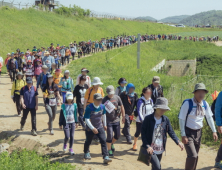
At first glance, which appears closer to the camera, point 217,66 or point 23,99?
point 23,99

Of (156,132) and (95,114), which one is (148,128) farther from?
(95,114)

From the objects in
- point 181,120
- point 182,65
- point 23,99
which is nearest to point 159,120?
point 181,120

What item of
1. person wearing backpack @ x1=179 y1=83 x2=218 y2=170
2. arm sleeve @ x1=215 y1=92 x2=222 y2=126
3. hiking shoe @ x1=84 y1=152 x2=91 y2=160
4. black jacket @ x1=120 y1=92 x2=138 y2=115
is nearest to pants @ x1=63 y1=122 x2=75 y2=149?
hiking shoe @ x1=84 y1=152 x2=91 y2=160

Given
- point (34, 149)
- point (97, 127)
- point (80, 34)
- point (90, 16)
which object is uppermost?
point (90, 16)

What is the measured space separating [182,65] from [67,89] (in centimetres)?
3111

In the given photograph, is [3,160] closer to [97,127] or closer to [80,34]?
[97,127]

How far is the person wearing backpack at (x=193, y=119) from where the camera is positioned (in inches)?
209

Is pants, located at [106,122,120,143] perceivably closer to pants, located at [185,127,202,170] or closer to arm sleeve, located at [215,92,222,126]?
pants, located at [185,127,202,170]

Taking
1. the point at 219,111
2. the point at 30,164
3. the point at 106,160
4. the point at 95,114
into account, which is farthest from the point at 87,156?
the point at 219,111

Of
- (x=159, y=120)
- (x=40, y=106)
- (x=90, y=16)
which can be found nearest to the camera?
(x=159, y=120)

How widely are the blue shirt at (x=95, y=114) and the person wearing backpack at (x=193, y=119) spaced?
1.85 meters

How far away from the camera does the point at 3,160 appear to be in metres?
6.62

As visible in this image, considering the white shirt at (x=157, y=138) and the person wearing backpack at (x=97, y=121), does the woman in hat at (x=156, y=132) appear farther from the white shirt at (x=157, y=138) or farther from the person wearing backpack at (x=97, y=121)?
the person wearing backpack at (x=97, y=121)

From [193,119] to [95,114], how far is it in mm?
2130
